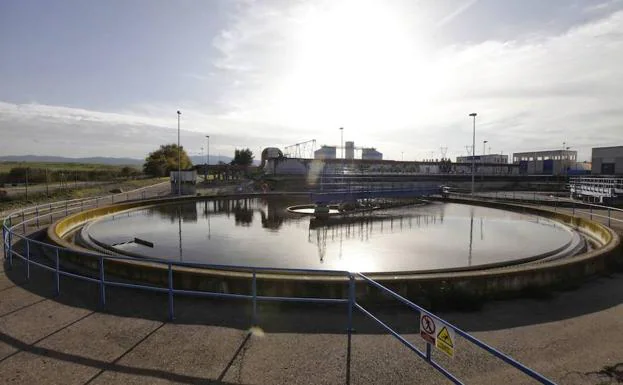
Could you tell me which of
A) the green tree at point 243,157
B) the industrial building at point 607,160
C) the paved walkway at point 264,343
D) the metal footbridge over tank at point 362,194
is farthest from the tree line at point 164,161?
the industrial building at point 607,160

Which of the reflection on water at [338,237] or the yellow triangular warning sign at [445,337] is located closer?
the yellow triangular warning sign at [445,337]

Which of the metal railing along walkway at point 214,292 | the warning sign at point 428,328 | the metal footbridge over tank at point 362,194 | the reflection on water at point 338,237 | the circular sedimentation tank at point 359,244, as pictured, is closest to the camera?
the metal railing along walkway at point 214,292

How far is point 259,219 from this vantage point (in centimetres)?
1944

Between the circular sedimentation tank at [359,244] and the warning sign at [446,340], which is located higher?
the warning sign at [446,340]

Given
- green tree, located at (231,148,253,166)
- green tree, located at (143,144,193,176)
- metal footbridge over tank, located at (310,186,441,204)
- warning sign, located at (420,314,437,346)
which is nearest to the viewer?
warning sign, located at (420,314,437,346)

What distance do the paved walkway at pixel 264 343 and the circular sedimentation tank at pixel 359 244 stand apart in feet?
2.34

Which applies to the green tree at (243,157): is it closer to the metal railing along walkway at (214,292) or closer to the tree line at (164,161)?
the tree line at (164,161)

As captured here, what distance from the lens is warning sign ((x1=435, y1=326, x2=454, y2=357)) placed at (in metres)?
3.46

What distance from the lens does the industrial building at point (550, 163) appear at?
9294 centimetres

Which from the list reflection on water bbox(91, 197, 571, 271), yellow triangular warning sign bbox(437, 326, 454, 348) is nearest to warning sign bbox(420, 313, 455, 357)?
yellow triangular warning sign bbox(437, 326, 454, 348)

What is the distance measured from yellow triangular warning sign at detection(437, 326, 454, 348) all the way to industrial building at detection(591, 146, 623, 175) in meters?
88.3

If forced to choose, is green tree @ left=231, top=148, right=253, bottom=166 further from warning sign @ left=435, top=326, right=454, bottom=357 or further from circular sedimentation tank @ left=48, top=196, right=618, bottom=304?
warning sign @ left=435, top=326, right=454, bottom=357

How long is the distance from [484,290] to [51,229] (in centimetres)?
1327

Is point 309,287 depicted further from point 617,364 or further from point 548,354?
point 617,364
